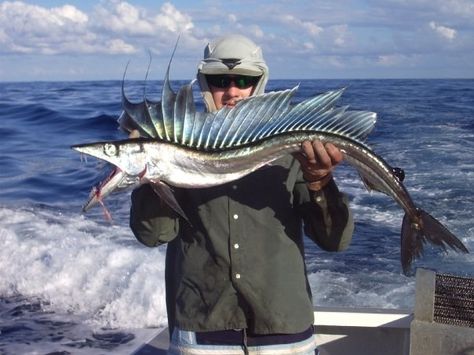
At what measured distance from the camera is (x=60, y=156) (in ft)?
53.6

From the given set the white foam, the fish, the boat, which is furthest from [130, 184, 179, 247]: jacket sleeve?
the white foam

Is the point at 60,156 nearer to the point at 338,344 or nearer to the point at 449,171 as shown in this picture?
the point at 449,171

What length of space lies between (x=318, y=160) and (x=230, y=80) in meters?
0.49

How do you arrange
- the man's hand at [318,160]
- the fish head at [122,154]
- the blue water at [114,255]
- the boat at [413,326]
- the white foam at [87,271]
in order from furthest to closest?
the white foam at [87,271] < the blue water at [114,255] < the boat at [413,326] < the man's hand at [318,160] < the fish head at [122,154]

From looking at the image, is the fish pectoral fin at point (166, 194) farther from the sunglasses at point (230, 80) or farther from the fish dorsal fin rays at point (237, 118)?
the sunglasses at point (230, 80)

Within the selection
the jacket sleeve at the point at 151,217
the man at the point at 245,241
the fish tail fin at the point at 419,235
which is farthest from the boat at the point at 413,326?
the jacket sleeve at the point at 151,217

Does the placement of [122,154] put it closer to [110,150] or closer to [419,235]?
[110,150]

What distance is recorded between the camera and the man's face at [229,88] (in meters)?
2.60

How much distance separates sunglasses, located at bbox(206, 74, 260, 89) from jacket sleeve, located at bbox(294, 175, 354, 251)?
437 mm

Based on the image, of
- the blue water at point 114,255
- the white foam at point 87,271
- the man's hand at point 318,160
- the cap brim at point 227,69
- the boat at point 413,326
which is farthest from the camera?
the white foam at point 87,271

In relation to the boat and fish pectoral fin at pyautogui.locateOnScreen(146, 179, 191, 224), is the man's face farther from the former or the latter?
the boat

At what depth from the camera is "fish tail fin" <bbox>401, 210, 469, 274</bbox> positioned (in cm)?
265

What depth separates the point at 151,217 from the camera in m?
2.48

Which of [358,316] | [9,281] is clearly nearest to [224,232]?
[358,316]
